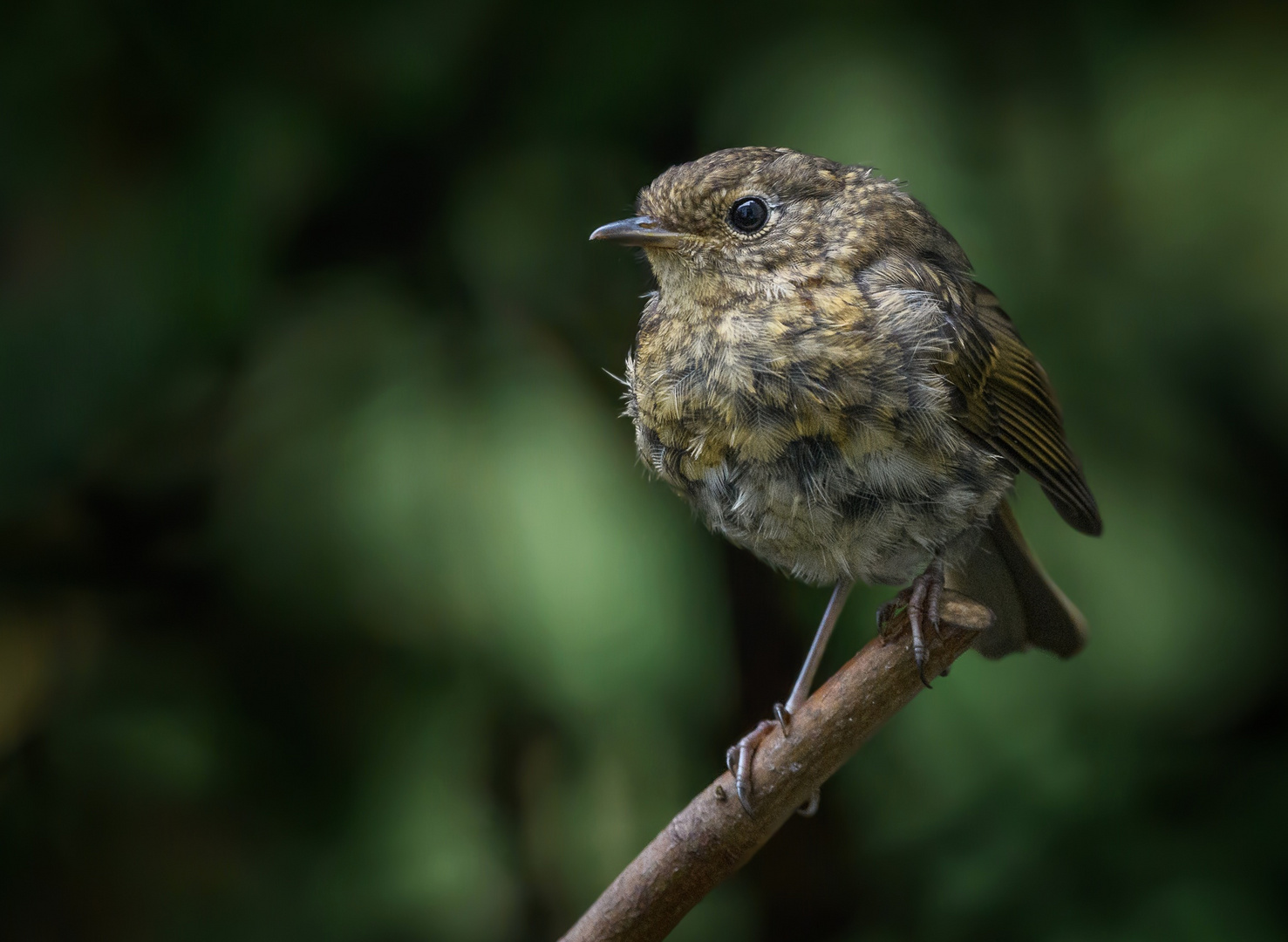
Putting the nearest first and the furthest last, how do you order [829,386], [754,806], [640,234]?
[754,806] < [829,386] < [640,234]

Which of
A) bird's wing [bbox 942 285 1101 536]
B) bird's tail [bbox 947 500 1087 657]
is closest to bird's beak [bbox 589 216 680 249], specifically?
bird's wing [bbox 942 285 1101 536]

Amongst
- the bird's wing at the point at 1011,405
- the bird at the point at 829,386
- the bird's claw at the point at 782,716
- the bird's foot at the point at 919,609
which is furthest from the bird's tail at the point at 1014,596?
the bird's claw at the point at 782,716

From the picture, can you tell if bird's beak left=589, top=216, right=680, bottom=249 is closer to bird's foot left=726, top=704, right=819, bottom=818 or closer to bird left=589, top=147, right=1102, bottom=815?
bird left=589, top=147, right=1102, bottom=815

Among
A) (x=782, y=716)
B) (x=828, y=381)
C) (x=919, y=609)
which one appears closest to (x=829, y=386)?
(x=828, y=381)

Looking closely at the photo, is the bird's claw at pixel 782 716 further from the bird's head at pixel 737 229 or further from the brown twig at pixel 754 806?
the bird's head at pixel 737 229

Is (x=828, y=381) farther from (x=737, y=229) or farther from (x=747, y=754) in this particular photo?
(x=747, y=754)

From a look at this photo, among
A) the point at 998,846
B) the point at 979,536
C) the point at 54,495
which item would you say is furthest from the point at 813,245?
the point at 54,495

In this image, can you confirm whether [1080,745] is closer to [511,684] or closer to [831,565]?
[831,565]
